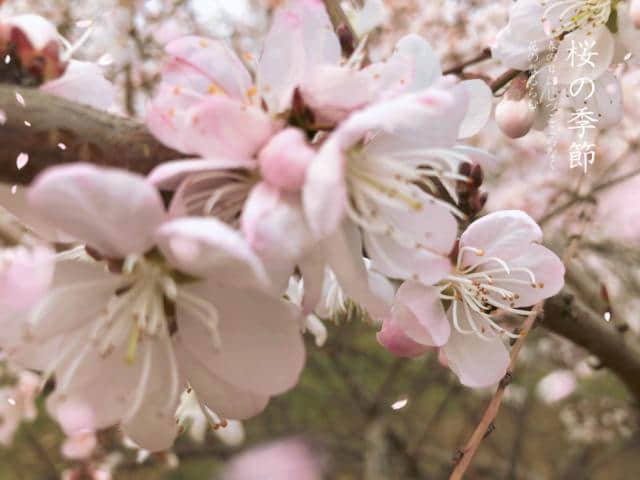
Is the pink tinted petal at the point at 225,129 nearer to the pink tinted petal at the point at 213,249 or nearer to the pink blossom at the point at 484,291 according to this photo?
the pink tinted petal at the point at 213,249

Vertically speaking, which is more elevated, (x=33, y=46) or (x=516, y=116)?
(x=33, y=46)

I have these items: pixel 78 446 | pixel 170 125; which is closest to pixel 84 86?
pixel 170 125

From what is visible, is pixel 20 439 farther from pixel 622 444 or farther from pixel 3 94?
pixel 3 94

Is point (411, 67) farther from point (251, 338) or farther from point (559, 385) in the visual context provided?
point (559, 385)

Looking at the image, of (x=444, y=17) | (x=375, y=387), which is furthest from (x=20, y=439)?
(x=444, y=17)

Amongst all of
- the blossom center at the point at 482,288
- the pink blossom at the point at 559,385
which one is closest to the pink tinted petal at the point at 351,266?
the blossom center at the point at 482,288

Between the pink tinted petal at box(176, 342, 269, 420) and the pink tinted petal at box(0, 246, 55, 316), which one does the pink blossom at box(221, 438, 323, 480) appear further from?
the pink tinted petal at box(0, 246, 55, 316)

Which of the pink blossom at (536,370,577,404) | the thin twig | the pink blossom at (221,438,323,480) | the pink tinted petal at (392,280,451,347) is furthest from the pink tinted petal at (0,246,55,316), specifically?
the pink blossom at (221,438,323,480)
